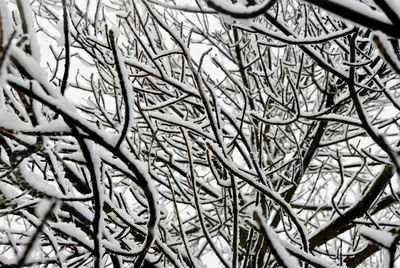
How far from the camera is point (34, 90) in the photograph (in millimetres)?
787

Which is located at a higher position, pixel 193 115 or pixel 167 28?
pixel 193 115

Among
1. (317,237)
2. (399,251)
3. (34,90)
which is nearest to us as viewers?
(34,90)

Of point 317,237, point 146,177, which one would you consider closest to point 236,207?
point 146,177

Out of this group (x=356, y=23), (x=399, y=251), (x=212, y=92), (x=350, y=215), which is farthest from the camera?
(x=399, y=251)

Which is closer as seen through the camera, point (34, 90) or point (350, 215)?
point (34, 90)

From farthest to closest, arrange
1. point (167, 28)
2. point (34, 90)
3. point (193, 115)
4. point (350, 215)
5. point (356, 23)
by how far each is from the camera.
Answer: point (193, 115), point (350, 215), point (167, 28), point (34, 90), point (356, 23)

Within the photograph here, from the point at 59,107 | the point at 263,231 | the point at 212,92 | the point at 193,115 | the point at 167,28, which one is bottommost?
the point at 263,231

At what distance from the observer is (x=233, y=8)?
2.23 feet

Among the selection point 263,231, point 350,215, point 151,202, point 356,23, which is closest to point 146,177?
point 151,202

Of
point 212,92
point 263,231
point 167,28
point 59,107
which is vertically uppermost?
point 167,28

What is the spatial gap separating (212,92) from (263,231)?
2.81 feet

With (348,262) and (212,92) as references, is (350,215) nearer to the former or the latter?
(348,262)

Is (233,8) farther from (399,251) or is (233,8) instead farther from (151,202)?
(399,251)

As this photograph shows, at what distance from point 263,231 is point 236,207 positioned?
823 mm
